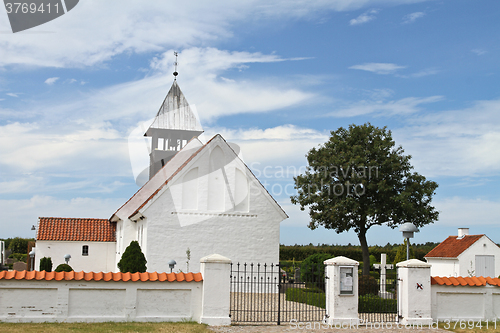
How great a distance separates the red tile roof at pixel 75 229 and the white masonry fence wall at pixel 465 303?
24033mm

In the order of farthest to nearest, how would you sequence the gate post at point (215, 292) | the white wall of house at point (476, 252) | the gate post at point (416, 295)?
the white wall of house at point (476, 252), the gate post at point (416, 295), the gate post at point (215, 292)

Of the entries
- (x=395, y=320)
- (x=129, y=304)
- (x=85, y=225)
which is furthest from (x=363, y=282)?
(x=85, y=225)

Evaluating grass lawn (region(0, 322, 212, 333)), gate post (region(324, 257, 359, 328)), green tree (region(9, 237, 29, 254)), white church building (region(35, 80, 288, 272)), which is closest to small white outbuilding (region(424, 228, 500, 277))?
white church building (region(35, 80, 288, 272))

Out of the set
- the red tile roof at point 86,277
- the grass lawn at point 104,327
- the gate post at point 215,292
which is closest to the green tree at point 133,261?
the red tile roof at point 86,277

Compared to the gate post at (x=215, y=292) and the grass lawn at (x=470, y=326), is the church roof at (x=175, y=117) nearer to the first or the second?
the gate post at (x=215, y=292)

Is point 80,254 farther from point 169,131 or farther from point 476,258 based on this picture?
point 476,258

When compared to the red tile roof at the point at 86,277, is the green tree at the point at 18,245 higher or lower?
lower

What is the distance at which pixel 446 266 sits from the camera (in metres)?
37.0

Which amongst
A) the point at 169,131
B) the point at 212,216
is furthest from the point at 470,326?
the point at 169,131

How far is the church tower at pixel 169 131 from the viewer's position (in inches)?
1268

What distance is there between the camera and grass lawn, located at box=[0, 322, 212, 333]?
444 inches

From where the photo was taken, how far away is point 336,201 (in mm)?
32031

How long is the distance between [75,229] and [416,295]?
25.8 meters

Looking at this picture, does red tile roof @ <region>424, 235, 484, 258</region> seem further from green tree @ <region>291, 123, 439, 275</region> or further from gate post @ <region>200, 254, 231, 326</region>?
gate post @ <region>200, 254, 231, 326</region>
